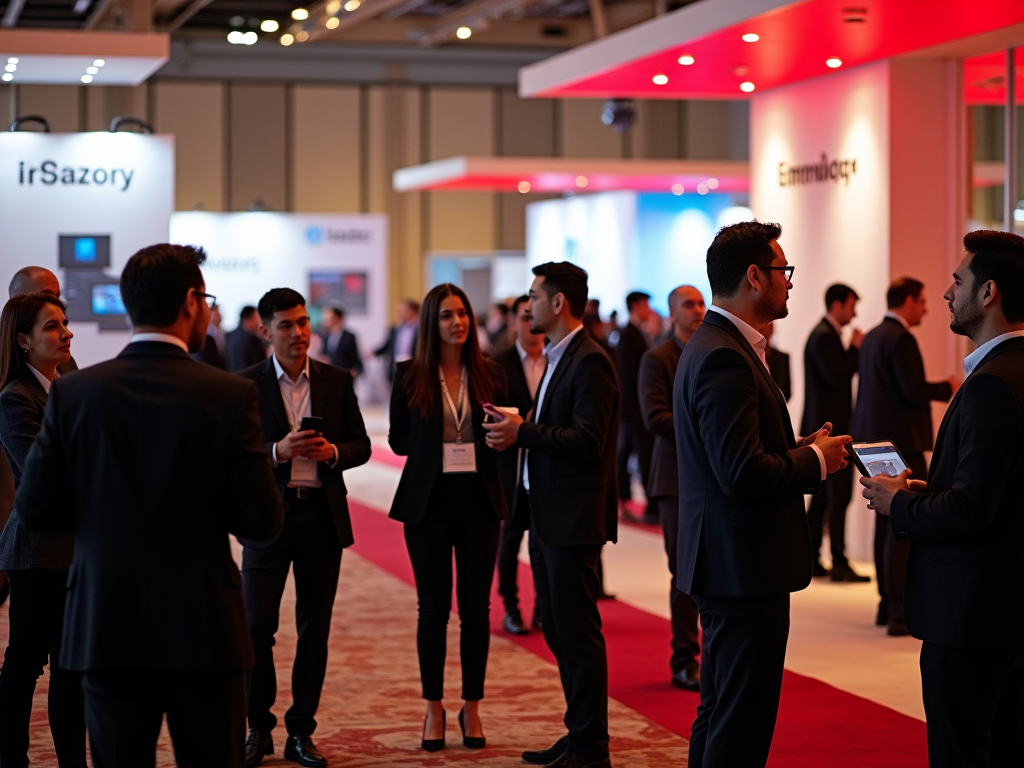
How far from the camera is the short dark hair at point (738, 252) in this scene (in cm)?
329

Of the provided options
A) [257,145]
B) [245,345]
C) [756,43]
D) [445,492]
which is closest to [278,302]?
[445,492]

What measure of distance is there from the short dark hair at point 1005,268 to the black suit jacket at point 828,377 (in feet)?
15.0

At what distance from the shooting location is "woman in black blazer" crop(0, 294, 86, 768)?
3781mm

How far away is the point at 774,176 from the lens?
9781mm

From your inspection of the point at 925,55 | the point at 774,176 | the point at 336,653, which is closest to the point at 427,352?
the point at 336,653

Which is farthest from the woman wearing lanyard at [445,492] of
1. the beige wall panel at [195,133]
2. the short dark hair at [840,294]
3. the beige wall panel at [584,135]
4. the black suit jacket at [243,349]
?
the beige wall panel at [584,135]

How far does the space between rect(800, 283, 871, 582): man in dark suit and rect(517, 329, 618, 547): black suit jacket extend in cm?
360

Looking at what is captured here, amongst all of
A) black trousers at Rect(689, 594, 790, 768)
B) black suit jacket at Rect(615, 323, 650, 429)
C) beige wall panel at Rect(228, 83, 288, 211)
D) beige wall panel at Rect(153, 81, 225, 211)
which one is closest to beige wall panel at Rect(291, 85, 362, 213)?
beige wall panel at Rect(228, 83, 288, 211)

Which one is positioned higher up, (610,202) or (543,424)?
(610,202)

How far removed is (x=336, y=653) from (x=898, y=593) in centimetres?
267

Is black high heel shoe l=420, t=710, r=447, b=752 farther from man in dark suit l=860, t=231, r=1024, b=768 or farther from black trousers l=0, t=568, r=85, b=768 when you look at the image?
man in dark suit l=860, t=231, r=1024, b=768

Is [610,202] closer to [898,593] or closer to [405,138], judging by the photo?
[405,138]

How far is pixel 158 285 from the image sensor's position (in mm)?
2738

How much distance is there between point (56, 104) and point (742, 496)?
2094 cm
